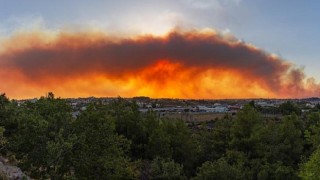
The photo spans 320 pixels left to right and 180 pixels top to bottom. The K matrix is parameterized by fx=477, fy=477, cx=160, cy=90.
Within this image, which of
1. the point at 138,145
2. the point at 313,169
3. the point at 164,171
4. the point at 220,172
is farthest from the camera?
the point at 138,145

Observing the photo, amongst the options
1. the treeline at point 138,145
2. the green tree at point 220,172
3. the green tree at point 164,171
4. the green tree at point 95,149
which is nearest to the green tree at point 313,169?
the treeline at point 138,145

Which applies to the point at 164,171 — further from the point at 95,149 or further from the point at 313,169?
the point at 95,149

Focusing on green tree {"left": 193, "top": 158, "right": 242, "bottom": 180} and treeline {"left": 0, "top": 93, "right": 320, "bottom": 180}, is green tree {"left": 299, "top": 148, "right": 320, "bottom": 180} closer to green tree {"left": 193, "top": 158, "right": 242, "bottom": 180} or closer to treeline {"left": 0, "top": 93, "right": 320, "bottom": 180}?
treeline {"left": 0, "top": 93, "right": 320, "bottom": 180}

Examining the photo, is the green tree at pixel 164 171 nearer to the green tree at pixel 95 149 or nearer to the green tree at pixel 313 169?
the green tree at pixel 313 169

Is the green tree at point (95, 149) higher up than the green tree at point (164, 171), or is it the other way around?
the green tree at point (95, 149)

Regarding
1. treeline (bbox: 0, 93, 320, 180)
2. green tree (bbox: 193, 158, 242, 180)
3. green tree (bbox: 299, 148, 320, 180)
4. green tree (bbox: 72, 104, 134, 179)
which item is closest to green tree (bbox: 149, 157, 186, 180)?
treeline (bbox: 0, 93, 320, 180)

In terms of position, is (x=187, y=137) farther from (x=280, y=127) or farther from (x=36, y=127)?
(x=36, y=127)

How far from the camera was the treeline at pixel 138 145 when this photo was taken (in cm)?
3809

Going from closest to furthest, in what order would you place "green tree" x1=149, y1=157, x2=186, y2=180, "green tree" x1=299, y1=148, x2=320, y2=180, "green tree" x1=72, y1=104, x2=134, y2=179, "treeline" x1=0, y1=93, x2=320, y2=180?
"treeline" x1=0, y1=93, x2=320, y2=180 → "green tree" x1=72, y1=104, x2=134, y2=179 → "green tree" x1=299, y1=148, x2=320, y2=180 → "green tree" x1=149, y1=157, x2=186, y2=180

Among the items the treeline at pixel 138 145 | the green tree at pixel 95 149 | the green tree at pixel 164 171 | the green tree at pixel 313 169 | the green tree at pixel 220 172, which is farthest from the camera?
the green tree at pixel 164 171

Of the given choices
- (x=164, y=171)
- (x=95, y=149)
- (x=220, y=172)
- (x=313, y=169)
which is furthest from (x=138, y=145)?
(x=313, y=169)

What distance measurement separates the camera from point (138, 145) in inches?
2511

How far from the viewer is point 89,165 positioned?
3844 cm

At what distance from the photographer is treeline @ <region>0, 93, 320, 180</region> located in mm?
38094
